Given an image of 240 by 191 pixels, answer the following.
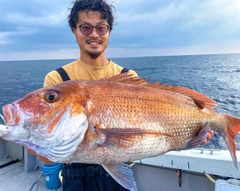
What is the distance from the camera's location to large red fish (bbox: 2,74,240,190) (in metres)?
1.51

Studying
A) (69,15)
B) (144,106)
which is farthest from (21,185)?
(144,106)

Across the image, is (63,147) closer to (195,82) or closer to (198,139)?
(198,139)

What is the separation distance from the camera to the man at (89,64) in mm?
2430

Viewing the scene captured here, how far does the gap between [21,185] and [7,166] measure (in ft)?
3.33

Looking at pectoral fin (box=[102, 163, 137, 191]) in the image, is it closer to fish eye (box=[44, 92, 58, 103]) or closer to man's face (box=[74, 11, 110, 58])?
fish eye (box=[44, 92, 58, 103])

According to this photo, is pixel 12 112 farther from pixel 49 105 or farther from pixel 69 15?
pixel 69 15

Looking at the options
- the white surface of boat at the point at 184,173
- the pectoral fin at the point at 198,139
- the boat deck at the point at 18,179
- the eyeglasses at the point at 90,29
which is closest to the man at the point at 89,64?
the eyeglasses at the point at 90,29

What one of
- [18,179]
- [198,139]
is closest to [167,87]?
[198,139]

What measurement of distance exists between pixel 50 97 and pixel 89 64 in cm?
112

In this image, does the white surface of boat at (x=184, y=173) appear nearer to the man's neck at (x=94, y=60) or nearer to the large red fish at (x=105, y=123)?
the large red fish at (x=105, y=123)

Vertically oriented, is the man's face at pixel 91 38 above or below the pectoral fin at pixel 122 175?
above

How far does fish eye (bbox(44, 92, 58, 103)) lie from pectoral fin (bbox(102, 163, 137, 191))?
2.06 feet

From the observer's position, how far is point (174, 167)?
333cm

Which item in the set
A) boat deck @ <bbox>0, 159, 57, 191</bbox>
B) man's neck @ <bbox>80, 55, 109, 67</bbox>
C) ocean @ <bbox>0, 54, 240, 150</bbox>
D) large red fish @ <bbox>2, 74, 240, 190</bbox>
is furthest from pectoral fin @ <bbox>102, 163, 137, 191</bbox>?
boat deck @ <bbox>0, 159, 57, 191</bbox>
